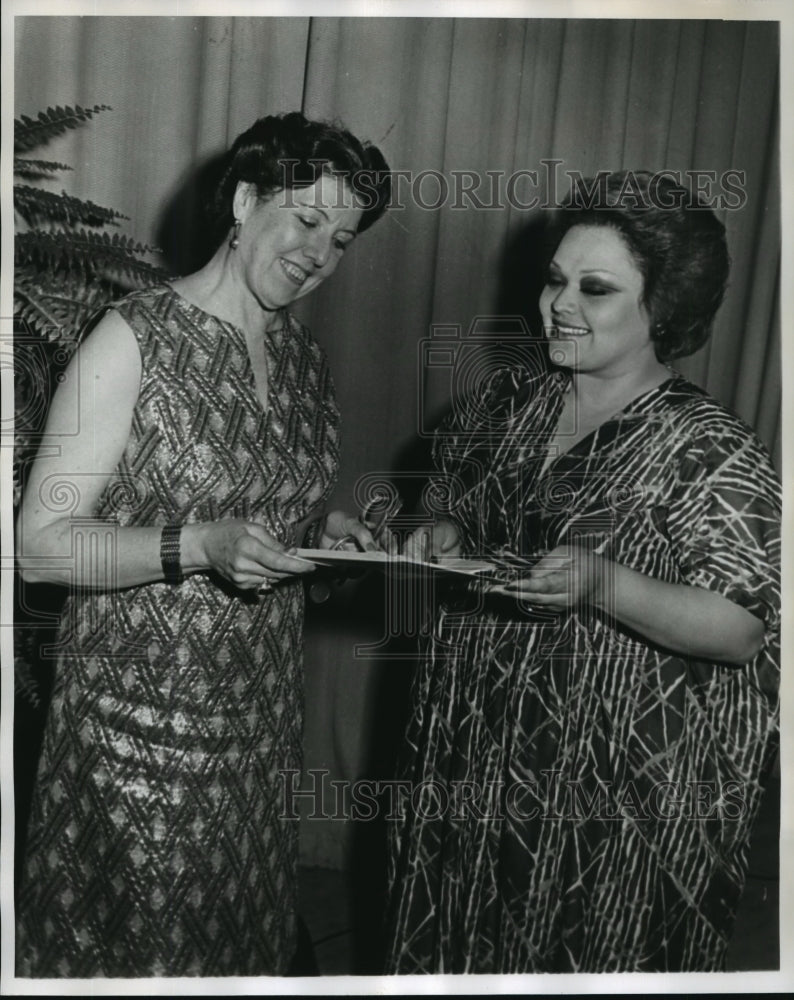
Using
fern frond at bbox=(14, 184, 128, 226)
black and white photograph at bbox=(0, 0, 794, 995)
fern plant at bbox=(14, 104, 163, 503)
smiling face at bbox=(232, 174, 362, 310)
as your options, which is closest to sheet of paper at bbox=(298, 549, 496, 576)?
black and white photograph at bbox=(0, 0, 794, 995)

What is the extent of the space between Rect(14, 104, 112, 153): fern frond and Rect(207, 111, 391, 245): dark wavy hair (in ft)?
0.98

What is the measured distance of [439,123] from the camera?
1927 mm

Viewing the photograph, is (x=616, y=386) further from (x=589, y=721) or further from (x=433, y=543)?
(x=589, y=721)

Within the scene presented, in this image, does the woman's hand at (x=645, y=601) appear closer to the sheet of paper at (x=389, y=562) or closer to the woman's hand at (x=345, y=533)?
the sheet of paper at (x=389, y=562)

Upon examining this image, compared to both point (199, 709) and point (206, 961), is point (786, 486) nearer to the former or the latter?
point (199, 709)

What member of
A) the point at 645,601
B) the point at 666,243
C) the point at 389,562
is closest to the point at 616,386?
the point at 666,243

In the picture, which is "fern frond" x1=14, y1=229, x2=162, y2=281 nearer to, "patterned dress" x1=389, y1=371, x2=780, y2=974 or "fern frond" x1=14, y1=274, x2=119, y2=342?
"fern frond" x1=14, y1=274, x2=119, y2=342

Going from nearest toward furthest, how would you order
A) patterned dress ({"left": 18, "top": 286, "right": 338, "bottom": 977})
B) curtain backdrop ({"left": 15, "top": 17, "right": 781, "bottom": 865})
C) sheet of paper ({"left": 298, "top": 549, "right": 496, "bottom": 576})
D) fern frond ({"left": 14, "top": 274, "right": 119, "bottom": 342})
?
sheet of paper ({"left": 298, "top": 549, "right": 496, "bottom": 576}), patterned dress ({"left": 18, "top": 286, "right": 338, "bottom": 977}), fern frond ({"left": 14, "top": 274, "right": 119, "bottom": 342}), curtain backdrop ({"left": 15, "top": 17, "right": 781, "bottom": 865})

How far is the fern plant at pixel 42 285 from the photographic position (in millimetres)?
1709

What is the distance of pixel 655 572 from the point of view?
1.62 m

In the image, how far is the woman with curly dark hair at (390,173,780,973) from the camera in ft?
5.30

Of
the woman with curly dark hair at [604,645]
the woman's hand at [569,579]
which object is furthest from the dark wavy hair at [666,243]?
the woman's hand at [569,579]

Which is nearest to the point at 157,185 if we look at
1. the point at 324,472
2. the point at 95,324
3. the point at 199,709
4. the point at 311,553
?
the point at 95,324

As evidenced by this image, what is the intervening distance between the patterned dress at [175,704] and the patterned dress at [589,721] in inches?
12.1
